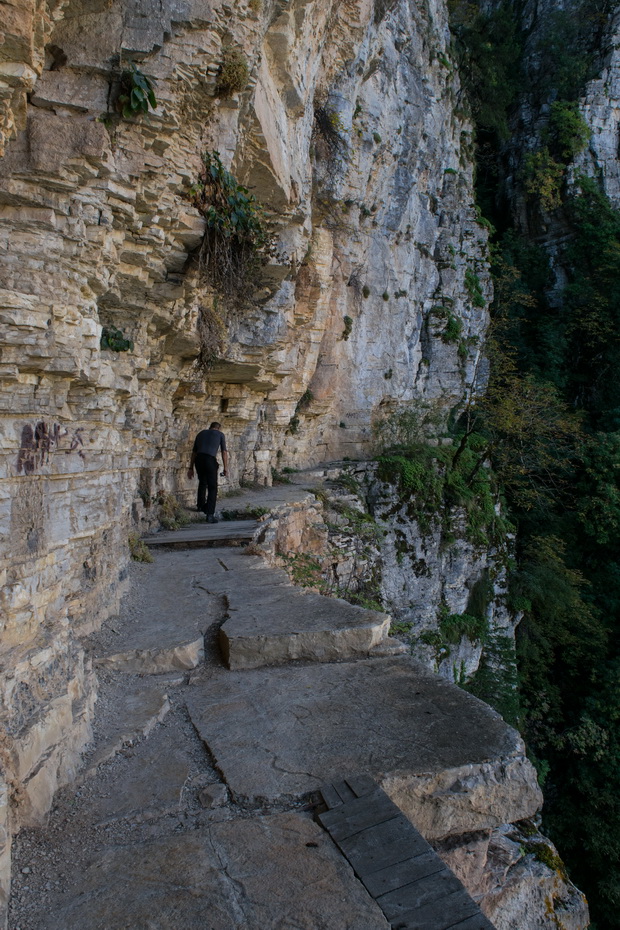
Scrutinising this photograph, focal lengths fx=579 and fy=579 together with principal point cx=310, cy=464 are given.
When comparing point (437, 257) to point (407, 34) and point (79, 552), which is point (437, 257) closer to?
point (407, 34)

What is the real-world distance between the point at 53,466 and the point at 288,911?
2.19 meters

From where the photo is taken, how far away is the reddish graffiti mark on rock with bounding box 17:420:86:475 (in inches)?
104

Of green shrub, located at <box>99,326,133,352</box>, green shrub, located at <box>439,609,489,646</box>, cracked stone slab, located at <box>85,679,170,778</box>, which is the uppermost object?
green shrub, located at <box>99,326,133,352</box>

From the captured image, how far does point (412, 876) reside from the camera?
171 cm

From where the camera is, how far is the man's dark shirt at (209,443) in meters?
7.10

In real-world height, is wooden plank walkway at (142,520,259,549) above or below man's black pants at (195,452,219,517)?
below

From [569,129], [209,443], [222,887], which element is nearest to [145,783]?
[222,887]

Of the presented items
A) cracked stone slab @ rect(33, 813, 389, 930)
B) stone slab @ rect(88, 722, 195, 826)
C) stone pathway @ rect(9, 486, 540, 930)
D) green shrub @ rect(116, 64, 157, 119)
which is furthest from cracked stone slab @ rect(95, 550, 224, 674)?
green shrub @ rect(116, 64, 157, 119)

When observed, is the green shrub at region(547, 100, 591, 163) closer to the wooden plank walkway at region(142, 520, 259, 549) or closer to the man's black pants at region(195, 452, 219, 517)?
the man's black pants at region(195, 452, 219, 517)

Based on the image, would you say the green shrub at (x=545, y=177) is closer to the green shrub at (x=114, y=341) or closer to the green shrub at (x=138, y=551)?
the green shrub at (x=114, y=341)

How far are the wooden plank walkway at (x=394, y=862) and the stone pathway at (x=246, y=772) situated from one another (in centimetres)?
4

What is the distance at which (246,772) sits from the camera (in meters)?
2.15

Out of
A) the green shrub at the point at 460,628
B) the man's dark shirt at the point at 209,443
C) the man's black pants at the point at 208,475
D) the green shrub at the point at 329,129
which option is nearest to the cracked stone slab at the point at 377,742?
the man's black pants at the point at 208,475

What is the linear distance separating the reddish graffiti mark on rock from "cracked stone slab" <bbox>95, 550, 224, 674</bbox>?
103 cm
